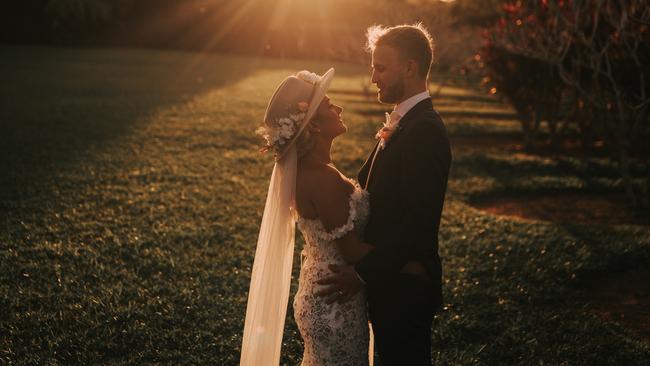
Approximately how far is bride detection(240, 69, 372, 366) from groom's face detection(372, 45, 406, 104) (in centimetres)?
30

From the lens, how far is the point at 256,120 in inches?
702

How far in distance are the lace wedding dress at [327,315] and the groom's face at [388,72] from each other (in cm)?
55

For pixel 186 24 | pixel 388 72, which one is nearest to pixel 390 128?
pixel 388 72

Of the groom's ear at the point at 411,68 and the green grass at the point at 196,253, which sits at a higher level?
the groom's ear at the point at 411,68

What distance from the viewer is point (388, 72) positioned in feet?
9.09

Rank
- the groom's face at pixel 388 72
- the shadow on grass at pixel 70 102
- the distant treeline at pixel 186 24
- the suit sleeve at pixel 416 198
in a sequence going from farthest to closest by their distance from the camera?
the distant treeline at pixel 186 24
the shadow on grass at pixel 70 102
the groom's face at pixel 388 72
the suit sleeve at pixel 416 198

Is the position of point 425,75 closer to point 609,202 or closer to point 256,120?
point 609,202

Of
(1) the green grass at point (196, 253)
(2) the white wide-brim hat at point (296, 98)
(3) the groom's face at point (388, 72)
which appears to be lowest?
(1) the green grass at point (196, 253)

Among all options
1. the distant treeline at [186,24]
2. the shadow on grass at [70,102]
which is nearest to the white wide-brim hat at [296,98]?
the shadow on grass at [70,102]

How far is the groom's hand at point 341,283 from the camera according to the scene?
2885 mm

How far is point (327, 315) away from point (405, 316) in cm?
45

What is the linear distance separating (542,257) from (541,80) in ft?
29.3

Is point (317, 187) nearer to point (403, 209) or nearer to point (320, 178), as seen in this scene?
point (320, 178)

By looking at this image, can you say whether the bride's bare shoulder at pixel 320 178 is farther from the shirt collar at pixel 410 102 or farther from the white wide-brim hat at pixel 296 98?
the shirt collar at pixel 410 102
